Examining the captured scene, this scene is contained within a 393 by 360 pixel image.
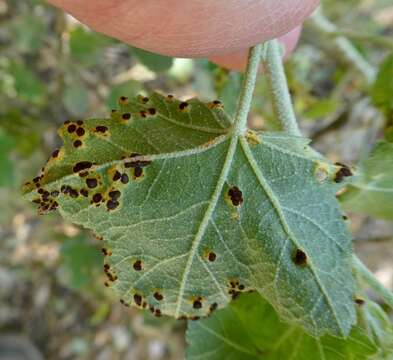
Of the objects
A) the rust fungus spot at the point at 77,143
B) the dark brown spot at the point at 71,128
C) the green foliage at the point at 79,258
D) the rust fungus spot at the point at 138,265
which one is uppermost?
the green foliage at the point at 79,258

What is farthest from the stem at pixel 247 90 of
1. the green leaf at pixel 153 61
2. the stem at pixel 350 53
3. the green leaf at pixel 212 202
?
the stem at pixel 350 53

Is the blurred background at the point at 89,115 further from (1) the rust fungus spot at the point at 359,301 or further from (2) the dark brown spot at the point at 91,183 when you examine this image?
(2) the dark brown spot at the point at 91,183

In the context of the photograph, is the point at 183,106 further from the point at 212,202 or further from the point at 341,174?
the point at 341,174

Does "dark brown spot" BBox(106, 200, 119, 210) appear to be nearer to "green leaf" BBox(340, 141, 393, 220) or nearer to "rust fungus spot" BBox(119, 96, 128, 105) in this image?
"rust fungus spot" BBox(119, 96, 128, 105)

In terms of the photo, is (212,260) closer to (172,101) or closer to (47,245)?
(172,101)

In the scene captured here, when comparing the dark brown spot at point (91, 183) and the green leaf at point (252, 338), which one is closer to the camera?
the dark brown spot at point (91, 183)

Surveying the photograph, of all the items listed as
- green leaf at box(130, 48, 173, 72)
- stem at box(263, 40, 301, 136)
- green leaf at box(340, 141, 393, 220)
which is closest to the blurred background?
green leaf at box(130, 48, 173, 72)
